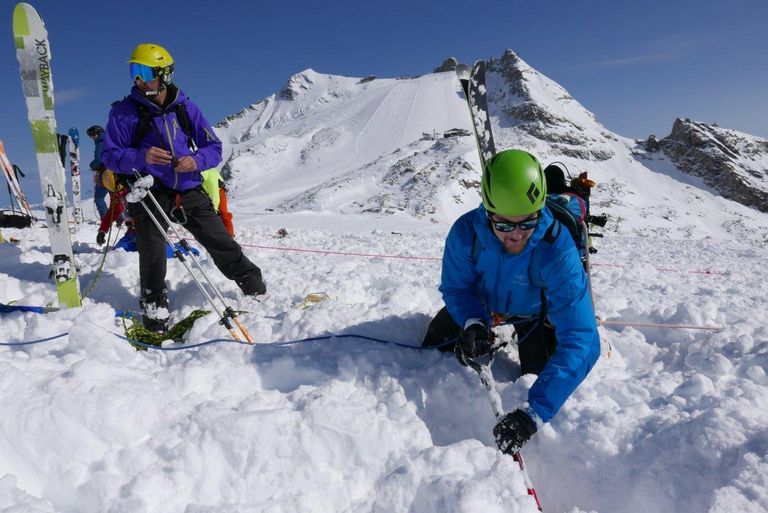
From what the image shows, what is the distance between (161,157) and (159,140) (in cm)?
28

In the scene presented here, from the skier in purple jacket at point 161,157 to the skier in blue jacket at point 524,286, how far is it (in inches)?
97.8

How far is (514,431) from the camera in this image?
2.53m

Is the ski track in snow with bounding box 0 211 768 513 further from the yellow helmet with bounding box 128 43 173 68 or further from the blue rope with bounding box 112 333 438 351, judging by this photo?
the yellow helmet with bounding box 128 43 173 68

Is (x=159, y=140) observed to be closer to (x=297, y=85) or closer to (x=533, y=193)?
(x=533, y=193)

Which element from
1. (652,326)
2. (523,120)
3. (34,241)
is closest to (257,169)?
(523,120)

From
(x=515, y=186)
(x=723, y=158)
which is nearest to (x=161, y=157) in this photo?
(x=515, y=186)

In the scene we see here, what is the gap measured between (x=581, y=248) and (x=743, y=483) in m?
1.97

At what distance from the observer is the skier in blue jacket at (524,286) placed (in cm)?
271

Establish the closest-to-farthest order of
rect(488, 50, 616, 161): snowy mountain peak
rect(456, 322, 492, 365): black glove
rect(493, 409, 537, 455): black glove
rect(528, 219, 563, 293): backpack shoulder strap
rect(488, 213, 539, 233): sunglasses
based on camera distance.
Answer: rect(493, 409, 537, 455): black glove → rect(488, 213, 539, 233): sunglasses → rect(528, 219, 563, 293): backpack shoulder strap → rect(456, 322, 492, 365): black glove → rect(488, 50, 616, 161): snowy mountain peak

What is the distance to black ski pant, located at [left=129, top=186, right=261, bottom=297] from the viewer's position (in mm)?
4152

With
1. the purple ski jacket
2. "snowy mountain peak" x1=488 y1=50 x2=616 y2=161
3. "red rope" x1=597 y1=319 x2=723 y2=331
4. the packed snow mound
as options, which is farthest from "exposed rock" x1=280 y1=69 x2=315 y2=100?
"red rope" x1=597 y1=319 x2=723 y2=331

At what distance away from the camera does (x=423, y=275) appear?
677 cm

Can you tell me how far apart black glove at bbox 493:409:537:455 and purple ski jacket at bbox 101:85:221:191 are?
11.1 ft

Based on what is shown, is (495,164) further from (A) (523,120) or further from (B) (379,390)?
(A) (523,120)
